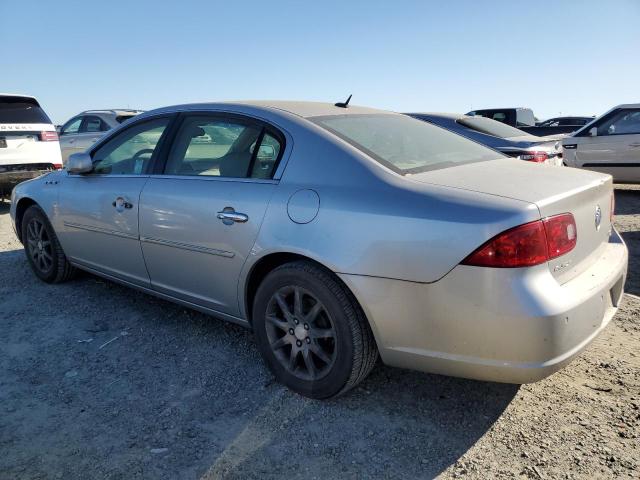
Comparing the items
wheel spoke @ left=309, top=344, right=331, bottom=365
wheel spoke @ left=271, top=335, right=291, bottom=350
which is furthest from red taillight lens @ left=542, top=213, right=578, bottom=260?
wheel spoke @ left=271, top=335, right=291, bottom=350

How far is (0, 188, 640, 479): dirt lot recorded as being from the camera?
2.26 metres

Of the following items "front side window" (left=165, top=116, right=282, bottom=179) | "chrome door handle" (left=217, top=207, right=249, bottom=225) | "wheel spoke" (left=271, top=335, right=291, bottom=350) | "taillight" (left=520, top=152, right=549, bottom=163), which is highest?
"front side window" (left=165, top=116, right=282, bottom=179)

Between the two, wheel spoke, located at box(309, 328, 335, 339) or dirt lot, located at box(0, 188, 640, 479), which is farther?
wheel spoke, located at box(309, 328, 335, 339)

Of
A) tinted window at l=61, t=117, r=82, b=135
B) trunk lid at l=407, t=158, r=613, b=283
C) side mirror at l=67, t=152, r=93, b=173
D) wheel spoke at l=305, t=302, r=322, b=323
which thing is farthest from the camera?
tinted window at l=61, t=117, r=82, b=135

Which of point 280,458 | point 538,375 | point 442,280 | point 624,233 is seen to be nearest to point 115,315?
point 280,458

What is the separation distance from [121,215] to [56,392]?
123 centimetres

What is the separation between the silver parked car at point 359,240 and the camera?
84.9 inches

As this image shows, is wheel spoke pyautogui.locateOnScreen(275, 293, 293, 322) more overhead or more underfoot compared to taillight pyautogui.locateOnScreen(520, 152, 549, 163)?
more underfoot

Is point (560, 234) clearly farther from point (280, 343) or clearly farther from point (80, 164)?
point (80, 164)

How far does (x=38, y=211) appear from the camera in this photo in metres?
4.57

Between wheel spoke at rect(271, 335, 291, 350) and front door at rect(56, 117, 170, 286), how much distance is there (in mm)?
1195

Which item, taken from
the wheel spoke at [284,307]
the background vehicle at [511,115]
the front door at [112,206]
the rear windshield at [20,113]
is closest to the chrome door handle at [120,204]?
the front door at [112,206]

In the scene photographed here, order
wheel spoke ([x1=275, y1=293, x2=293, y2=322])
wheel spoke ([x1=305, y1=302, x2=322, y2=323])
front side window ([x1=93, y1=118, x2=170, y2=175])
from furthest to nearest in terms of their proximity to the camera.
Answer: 1. front side window ([x1=93, y1=118, x2=170, y2=175])
2. wheel spoke ([x1=275, y1=293, x2=293, y2=322])
3. wheel spoke ([x1=305, y1=302, x2=322, y2=323])

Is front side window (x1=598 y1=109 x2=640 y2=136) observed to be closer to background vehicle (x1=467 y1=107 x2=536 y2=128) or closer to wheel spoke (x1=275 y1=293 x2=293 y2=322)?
background vehicle (x1=467 y1=107 x2=536 y2=128)
